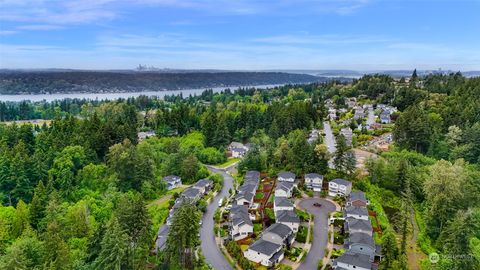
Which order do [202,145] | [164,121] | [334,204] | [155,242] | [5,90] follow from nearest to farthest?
[155,242], [334,204], [202,145], [164,121], [5,90]

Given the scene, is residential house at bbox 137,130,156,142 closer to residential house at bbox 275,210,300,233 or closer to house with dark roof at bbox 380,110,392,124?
residential house at bbox 275,210,300,233

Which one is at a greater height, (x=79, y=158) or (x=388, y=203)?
(x=79, y=158)

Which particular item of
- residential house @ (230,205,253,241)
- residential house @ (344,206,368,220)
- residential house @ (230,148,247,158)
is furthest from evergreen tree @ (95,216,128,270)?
residential house @ (230,148,247,158)

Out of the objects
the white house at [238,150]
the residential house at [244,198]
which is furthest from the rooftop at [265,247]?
the white house at [238,150]

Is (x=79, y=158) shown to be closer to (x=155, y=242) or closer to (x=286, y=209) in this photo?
(x=155, y=242)

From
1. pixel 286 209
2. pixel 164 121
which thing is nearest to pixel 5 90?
pixel 164 121

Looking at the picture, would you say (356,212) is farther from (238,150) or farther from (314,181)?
(238,150)

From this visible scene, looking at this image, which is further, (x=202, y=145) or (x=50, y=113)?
(x=50, y=113)
